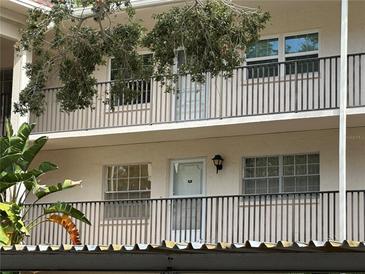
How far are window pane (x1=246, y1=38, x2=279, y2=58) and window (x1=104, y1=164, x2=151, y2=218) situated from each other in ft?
12.4

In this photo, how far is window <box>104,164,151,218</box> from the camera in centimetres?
2095

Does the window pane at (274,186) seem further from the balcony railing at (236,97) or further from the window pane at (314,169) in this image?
the balcony railing at (236,97)

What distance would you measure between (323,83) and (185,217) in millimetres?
4463

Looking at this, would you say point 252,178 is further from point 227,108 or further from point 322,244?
point 322,244

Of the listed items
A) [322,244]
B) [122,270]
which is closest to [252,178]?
[122,270]

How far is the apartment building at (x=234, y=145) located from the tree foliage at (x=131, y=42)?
2.44 metres

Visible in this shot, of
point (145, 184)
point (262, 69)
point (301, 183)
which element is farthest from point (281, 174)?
point (145, 184)

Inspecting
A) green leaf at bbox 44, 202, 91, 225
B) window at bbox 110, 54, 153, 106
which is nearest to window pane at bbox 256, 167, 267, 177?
window at bbox 110, 54, 153, 106

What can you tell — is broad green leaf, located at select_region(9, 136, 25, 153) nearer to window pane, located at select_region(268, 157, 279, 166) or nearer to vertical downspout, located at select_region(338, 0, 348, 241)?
window pane, located at select_region(268, 157, 279, 166)

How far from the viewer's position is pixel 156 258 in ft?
35.6

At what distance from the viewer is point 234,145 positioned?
66.8 feet

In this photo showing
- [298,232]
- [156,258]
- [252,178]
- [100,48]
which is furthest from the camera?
[252,178]

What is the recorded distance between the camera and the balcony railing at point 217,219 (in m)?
18.4

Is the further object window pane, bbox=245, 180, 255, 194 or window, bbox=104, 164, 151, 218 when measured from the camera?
window, bbox=104, 164, 151, 218
